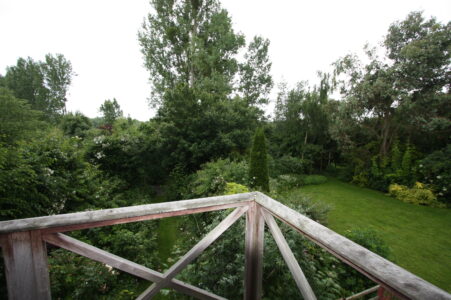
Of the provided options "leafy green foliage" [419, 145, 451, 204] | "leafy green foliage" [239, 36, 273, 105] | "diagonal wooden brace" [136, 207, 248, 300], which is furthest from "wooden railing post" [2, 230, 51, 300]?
"leafy green foliage" [239, 36, 273, 105]

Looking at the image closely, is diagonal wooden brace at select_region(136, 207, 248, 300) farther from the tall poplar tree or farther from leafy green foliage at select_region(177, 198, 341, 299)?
the tall poplar tree

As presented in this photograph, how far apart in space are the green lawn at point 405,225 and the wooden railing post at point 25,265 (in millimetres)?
5650

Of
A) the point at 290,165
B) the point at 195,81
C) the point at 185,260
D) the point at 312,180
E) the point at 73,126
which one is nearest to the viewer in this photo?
the point at 185,260

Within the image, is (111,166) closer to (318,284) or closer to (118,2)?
(118,2)

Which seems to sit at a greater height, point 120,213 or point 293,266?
point 120,213

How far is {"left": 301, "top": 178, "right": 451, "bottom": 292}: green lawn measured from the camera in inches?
156

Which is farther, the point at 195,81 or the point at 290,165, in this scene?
the point at 195,81

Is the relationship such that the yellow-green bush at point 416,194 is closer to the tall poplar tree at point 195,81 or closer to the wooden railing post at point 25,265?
the tall poplar tree at point 195,81

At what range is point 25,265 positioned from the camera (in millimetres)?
795

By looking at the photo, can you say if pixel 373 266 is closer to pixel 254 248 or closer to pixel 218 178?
pixel 254 248

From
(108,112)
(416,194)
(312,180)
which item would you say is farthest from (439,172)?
(108,112)

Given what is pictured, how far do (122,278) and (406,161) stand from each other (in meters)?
12.7

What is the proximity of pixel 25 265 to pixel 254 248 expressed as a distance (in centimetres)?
123

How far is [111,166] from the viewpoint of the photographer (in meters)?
8.97
